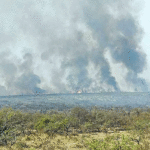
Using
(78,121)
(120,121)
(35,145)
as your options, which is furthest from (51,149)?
(120,121)

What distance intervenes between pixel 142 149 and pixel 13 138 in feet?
26.1

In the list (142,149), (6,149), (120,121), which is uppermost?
(120,121)

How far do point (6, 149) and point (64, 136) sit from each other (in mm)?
4063

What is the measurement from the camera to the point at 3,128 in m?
9.79

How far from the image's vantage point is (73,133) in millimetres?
11445

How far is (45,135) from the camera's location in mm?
10859

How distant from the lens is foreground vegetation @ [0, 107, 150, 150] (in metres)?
8.38

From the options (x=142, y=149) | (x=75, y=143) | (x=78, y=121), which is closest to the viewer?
(x=142, y=149)

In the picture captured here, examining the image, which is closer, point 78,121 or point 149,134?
point 149,134

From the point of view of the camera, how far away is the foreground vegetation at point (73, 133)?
838 centimetres

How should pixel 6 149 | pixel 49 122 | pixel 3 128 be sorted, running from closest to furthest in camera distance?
1. pixel 6 149
2. pixel 3 128
3. pixel 49 122

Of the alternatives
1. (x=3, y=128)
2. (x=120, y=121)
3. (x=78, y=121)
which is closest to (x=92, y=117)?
(x=78, y=121)

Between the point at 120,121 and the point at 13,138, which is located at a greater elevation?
the point at 120,121

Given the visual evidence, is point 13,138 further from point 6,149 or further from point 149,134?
point 149,134
